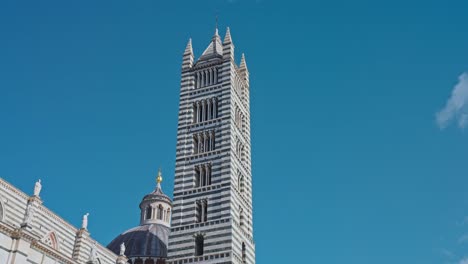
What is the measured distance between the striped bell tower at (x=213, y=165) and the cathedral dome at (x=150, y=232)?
7.36 meters

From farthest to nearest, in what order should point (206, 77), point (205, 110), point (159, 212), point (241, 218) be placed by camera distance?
point (159, 212)
point (206, 77)
point (205, 110)
point (241, 218)

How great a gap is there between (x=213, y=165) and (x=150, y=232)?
10780mm

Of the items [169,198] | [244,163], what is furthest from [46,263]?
[169,198]

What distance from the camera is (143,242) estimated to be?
40938 millimetres

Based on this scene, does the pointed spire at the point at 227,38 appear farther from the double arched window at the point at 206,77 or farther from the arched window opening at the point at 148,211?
the arched window opening at the point at 148,211

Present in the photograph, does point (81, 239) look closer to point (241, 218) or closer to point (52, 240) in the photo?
point (52, 240)

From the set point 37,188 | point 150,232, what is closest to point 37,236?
point 37,188

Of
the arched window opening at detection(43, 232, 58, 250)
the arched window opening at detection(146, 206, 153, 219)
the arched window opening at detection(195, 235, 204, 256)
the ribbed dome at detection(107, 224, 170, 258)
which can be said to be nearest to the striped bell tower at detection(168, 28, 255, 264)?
the arched window opening at detection(195, 235, 204, 256)

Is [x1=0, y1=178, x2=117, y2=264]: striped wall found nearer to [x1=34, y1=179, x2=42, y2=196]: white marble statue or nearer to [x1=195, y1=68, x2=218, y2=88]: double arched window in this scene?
[x1=34, y1=179, x2=42, y2=196]: white marble statue

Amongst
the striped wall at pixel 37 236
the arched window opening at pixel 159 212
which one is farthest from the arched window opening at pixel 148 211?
the striped wall at pixel 37 236

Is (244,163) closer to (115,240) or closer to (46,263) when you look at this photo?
(115,240)

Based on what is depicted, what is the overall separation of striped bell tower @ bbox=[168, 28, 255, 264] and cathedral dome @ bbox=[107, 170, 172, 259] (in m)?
7.36

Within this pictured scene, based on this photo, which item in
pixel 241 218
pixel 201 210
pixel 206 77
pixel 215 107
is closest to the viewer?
pixel 201 210

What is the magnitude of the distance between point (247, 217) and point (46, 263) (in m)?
17.0
